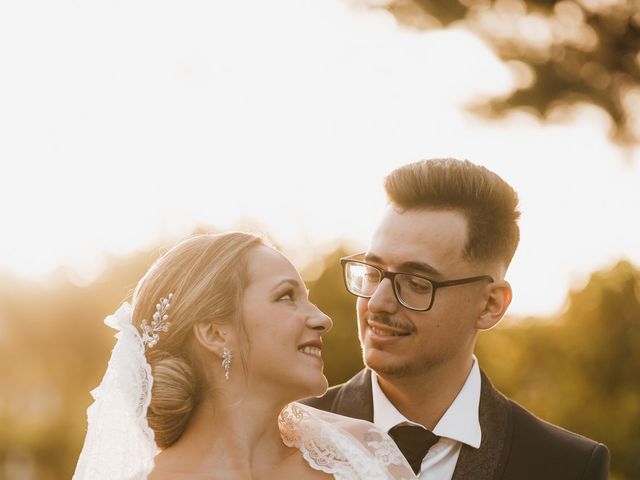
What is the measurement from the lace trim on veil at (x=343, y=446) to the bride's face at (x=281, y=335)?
0.31 metres

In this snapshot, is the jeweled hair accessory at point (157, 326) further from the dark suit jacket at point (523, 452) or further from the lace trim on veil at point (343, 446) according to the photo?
the dark suit jacket at point (523, 452)

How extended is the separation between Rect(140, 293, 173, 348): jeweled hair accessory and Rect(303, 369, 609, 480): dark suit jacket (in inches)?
63.8

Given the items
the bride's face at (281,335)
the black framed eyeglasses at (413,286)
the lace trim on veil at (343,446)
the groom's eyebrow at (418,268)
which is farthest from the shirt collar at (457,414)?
Answer: the bride's face at (281,335)

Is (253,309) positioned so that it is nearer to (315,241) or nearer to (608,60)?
(608,60)

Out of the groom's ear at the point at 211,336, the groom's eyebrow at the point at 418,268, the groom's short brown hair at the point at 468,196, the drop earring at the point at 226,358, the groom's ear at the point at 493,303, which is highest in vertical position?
the groom's short brown hair at the point at 468,196

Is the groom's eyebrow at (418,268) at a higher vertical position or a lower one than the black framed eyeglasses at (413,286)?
higher

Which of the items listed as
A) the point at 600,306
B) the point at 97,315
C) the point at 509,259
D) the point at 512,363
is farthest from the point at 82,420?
the point at 509,259

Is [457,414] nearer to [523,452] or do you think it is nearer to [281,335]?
[523,452]

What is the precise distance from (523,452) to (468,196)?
133 centimetres

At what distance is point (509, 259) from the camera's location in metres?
5.74

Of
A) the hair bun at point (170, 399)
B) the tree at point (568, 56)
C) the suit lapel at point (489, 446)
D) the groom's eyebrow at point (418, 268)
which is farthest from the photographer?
the tree at point (568, 56)

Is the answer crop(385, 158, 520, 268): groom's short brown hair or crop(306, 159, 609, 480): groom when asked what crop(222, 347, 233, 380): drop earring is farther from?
crop(385, 158, 520, 268): groom's short brown hair

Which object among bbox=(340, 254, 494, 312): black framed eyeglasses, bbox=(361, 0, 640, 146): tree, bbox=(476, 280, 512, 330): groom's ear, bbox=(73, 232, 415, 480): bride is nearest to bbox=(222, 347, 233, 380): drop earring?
bbox=(73, 232, 415, 480): bride

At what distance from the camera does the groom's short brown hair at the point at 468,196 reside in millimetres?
5480
